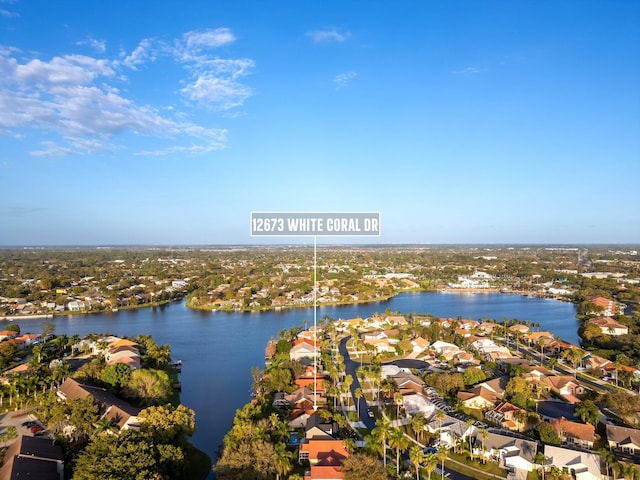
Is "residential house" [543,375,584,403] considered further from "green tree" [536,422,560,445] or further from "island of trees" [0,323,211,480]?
"island of trees" [0,323,211,480]

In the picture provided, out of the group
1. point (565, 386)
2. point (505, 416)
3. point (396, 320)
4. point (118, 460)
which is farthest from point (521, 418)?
point (396, 320)

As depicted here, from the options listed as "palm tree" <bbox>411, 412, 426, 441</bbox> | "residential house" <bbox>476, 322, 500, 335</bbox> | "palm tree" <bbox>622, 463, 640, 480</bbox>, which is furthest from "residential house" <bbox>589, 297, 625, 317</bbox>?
"palm tree" <bbox>411, 412, 426, 441</bbox>

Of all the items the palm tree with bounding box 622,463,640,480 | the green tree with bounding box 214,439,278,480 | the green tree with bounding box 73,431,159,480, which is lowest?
the palm tree with bounding box 622,463,640,480

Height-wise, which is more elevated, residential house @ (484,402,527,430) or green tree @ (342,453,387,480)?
green tree @ (342,453,387,480)

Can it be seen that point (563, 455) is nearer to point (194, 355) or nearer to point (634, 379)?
point (634, 379)

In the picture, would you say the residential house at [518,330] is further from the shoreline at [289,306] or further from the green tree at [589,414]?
the shoreline at [289,306]

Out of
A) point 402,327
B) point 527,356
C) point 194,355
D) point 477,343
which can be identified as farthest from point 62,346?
point 527,356

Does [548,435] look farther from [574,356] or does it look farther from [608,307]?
[608,307]

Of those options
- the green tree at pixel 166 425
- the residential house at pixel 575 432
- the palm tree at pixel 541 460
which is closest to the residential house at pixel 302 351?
the green tree at pixel 166 425
